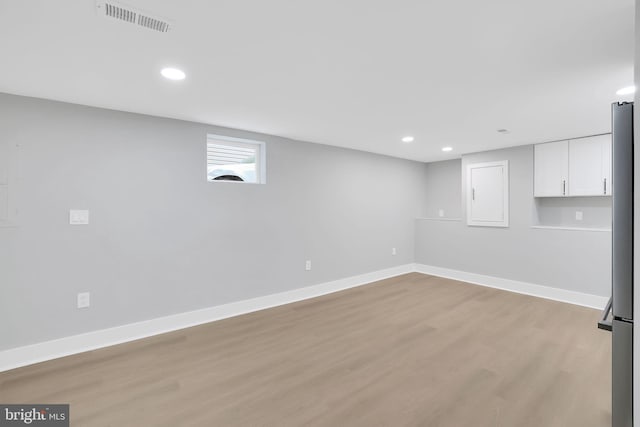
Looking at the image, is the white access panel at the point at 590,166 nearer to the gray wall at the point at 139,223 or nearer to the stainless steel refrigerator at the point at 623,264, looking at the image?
the stainless steel refrigerator at the point at 623,264

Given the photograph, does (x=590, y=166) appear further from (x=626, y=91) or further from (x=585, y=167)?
(x=626, y=91)

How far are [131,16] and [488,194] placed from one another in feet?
17.6

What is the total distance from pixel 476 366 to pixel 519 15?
2.53 meters

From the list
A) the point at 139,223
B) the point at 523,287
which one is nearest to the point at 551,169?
the point at 523,287

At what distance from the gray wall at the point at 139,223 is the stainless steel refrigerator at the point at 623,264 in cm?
335

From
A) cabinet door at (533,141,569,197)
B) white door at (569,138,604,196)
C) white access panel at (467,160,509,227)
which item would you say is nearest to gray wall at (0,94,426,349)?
white access panel at (467,160,509,227)

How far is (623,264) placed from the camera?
1.42 meters

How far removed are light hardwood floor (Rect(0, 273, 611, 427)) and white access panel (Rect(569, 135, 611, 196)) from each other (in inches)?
68.6

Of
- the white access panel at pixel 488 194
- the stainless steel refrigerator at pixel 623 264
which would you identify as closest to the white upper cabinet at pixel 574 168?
the white access panel at pixel 488 194

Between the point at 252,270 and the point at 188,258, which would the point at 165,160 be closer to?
the point at 188,258

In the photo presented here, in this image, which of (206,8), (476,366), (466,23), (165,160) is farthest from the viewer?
(165,160)

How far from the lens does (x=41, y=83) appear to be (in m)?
2.28

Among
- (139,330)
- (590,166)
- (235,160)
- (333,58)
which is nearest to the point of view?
(333,58)

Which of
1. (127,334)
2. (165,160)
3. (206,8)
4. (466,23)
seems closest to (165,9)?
(206,8)
